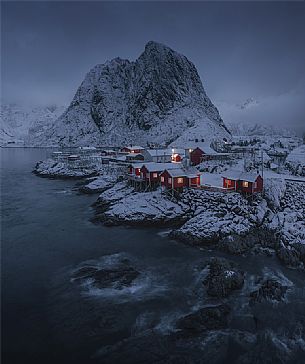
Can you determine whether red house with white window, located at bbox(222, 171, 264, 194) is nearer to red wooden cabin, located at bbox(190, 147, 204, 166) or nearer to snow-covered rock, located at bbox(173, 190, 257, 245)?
snow-covered rock, located at bbox(173, 190, 257, 245)

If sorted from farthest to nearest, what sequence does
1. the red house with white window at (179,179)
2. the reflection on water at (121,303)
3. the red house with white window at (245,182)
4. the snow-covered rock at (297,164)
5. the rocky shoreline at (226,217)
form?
the snow-covered rock at (297,164) → the red house with white window at (179,179) → the red house with white window at (245,182) → the rocky shoreline at (226,217) → the reflection on water at (121,303)

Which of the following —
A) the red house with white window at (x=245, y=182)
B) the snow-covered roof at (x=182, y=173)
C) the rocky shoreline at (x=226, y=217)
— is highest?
the snow-covered roof at (x=182, y=173)

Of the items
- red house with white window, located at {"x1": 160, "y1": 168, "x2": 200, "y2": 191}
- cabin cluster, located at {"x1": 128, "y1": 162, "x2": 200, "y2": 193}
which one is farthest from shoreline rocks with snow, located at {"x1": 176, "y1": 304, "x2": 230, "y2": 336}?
red house with white window, located at {"x1": 160, "y1": 168, "x2": 200, "y2": 191}

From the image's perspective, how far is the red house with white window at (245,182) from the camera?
38.5 meters

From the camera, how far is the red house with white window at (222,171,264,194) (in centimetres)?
3850

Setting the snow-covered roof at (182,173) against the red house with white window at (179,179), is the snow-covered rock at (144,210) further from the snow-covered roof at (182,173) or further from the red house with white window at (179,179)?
the snow-covered roof at (182,173)

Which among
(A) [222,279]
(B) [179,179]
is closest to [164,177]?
(B) [179,179]

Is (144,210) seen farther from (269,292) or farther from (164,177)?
(269,292)

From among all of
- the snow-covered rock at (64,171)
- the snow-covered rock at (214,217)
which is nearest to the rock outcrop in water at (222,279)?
the snow-covered rock at (214,217)

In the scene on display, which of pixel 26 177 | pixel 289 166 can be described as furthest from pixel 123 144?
pixel 289 166

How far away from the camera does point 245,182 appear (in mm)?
39000

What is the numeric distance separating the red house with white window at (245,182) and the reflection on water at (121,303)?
508 inches

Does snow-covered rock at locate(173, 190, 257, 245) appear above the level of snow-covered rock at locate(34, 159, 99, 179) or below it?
below

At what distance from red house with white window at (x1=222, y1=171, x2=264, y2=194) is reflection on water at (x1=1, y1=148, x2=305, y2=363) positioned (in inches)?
508
